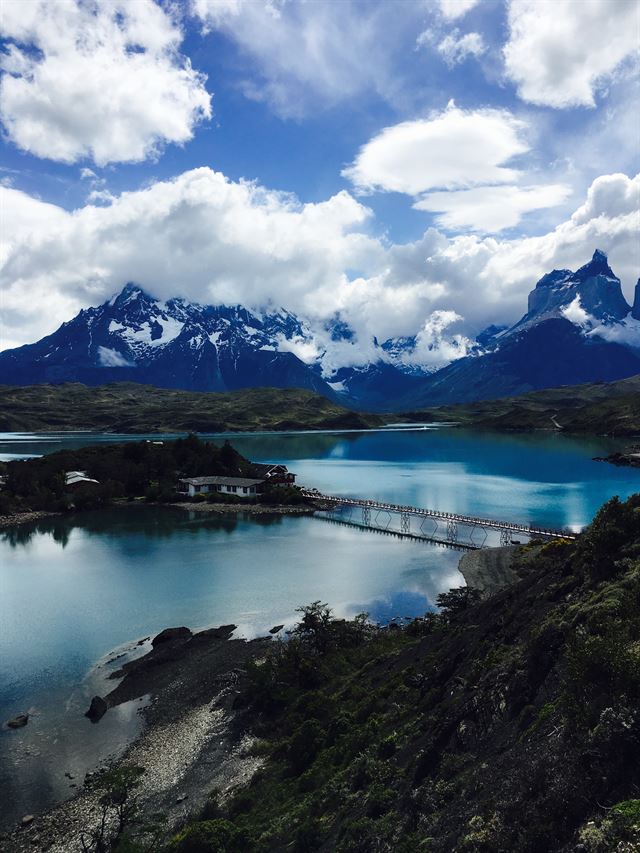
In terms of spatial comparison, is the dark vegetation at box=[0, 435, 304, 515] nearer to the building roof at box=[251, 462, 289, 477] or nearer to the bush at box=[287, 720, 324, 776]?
the building roof at box=[251, 462, 289, 477]

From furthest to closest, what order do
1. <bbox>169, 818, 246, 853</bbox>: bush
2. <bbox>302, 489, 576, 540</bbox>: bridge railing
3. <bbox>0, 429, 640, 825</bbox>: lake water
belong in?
<bbox>302, 489, 576, 540</bbox>: bridge railing
<bbox>0, 429, 640, 825</bbox>: lake water
<bbox>169, 818, 246, 853</bbox>: bush

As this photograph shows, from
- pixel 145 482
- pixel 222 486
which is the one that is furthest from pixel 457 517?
pixel 145 482

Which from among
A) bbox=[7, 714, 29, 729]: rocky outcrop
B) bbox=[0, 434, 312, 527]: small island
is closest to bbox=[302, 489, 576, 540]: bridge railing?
bbox=[0, 434, 312, 527]: small island

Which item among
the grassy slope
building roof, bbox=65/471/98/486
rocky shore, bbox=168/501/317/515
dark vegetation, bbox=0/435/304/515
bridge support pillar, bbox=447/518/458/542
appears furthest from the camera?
building roof, bbox=65/471/98/486

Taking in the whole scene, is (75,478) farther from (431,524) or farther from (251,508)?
(431,524)

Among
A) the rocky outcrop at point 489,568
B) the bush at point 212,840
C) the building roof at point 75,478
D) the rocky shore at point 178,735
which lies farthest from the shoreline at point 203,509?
the bush at point 212,840

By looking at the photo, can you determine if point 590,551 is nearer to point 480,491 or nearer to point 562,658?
point 562,658
